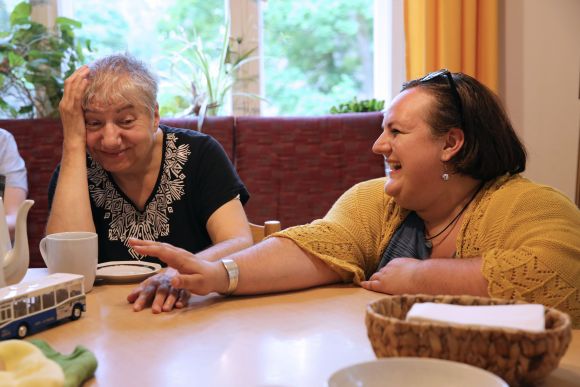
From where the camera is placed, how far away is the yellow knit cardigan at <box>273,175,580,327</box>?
1293 mm

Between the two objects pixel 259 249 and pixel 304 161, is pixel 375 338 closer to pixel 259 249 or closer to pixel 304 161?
pixel 259 249

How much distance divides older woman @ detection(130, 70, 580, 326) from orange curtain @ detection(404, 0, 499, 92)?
58.6 inches

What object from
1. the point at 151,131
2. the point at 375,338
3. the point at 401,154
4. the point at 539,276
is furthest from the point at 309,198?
the point at 375,338

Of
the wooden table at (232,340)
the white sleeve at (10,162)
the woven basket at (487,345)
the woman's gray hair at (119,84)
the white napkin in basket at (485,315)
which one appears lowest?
the wooden table at (232,340)

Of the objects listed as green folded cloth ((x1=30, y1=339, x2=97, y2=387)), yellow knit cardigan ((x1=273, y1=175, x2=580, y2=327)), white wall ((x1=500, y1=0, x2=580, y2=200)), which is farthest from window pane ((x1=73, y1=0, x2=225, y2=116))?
green folded cloth ((x1=30, y1=339, x2=97, y2=387))

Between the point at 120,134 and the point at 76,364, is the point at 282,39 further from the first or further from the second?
the point at 76,364

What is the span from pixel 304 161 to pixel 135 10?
50.5 inches

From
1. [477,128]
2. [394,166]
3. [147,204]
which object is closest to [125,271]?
[147,204]

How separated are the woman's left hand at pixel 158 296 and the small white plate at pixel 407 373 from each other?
580 mm

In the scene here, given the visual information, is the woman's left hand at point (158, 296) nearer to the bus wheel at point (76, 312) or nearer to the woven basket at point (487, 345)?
the bus wheel at point (76, 312)

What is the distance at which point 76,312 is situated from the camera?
1.26m

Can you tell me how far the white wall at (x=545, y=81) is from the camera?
318 cm

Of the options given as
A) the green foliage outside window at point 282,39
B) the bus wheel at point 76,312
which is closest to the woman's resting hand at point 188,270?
the bus wheel at point 76,312

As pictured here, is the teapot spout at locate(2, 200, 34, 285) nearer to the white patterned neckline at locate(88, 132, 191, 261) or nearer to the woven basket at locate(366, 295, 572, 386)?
the white patterned neckline at locate(88, 132, 191, 261)
